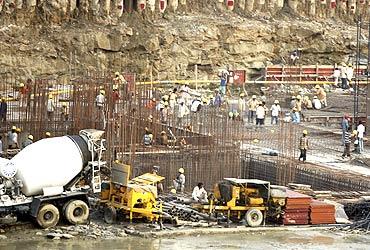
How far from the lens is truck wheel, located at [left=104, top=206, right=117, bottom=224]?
82.5ft

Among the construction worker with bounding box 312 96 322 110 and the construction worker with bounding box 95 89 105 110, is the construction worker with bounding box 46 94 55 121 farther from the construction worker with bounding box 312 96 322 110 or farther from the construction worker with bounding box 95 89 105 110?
the construction worker with bounding box 312 96 322 110

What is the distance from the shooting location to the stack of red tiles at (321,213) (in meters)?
26.1

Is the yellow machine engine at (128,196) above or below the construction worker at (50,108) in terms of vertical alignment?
below

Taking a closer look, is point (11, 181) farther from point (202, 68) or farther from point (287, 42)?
point (287, 42)

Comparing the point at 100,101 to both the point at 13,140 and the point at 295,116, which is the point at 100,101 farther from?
the point at 295,116

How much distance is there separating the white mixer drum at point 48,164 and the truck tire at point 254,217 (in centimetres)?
407

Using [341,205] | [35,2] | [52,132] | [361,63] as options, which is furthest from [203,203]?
[361,63]

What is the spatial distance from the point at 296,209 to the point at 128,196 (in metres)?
4.11

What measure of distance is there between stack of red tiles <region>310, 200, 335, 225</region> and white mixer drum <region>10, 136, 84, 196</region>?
568 centimetres

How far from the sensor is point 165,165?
2853 centimetres

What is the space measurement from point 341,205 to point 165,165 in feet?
15.4

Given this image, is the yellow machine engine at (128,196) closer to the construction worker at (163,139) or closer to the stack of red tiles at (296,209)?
the stack of red tiles at (296,209)

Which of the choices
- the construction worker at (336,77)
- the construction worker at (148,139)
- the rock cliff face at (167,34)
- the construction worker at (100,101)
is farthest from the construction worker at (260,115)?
the construction worker at (336,77)

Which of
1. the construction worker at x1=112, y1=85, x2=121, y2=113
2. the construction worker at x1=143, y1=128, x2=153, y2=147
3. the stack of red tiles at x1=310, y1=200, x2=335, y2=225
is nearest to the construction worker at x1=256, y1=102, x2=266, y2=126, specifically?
the construction worker at x1=112, y1=85, x2=121, y2=113
